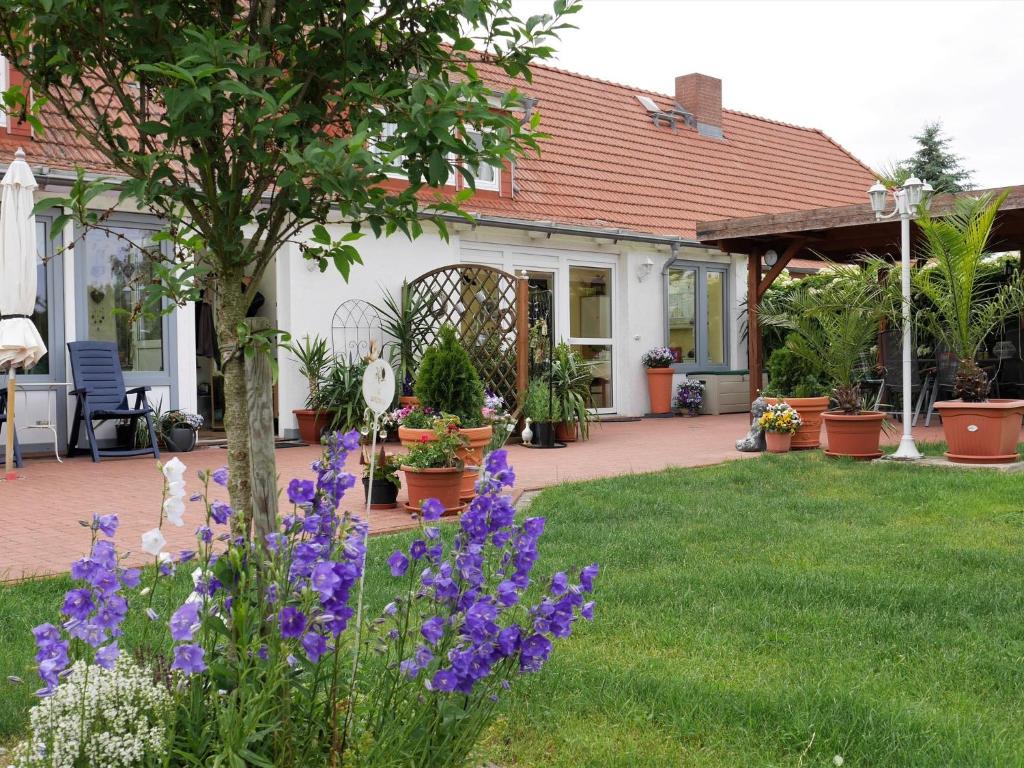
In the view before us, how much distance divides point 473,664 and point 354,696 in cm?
38

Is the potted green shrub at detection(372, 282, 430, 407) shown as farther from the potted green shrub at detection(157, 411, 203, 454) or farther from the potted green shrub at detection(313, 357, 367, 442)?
the potted green shrub at detection(157, 411, 203, 454)

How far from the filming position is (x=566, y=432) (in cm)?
1084

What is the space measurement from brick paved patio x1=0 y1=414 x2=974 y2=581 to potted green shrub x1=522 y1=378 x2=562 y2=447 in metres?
0.28

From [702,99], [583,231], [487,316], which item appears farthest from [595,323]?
[702,99]

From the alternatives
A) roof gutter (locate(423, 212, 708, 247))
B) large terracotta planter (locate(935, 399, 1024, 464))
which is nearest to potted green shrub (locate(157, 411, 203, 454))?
roof gutter (locate(423, 212, 708, 247))

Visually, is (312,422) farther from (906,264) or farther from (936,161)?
(936,161)

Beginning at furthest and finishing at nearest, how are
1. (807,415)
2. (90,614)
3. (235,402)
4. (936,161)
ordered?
(936,161), (807,415), (235,402), (90,614)

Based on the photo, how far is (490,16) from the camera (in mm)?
2213

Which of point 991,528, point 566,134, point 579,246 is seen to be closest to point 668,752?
point 991,528

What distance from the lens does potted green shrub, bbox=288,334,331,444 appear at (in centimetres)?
1075

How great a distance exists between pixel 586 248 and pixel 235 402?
1181 cm

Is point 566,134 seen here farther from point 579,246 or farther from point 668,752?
point 668,752

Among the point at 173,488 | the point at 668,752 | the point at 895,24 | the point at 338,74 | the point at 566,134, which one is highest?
the point at 895,24

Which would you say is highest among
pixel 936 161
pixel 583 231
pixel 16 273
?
pixel 936 161
